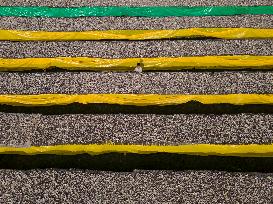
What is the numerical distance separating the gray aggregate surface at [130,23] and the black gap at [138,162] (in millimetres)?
1990

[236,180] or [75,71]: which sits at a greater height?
[75,71]

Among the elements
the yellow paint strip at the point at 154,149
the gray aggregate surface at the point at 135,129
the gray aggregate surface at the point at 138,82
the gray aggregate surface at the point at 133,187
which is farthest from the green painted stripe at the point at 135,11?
the gray aggregate surface at the point at 133,187

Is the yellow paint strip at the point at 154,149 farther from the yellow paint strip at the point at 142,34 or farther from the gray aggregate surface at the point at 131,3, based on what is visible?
the gray aggregate surface at the point at 131,3

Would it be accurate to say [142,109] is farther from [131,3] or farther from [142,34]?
[131,3]

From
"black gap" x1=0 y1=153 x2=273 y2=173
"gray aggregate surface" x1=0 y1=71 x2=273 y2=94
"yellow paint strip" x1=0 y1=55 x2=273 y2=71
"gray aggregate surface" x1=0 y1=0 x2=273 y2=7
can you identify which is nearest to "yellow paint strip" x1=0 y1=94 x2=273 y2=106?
"gray aggregate surface" x1=0 y1=71 x2=273 y2=94

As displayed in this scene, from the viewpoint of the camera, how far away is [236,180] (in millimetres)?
3301

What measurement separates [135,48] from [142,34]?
241 mm

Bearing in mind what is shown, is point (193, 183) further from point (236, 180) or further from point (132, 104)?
point (132, 104)

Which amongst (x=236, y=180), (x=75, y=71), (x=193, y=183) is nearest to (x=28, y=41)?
(x=75, y=71)

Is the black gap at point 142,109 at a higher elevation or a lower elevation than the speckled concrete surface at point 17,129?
higher

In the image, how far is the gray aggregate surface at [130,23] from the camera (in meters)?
4.67

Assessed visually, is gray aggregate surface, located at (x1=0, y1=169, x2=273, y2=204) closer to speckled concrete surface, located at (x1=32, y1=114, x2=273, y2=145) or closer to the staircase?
the staircase

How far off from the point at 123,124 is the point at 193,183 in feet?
3.21

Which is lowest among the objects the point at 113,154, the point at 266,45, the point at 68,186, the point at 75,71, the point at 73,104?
the point at 68,186
